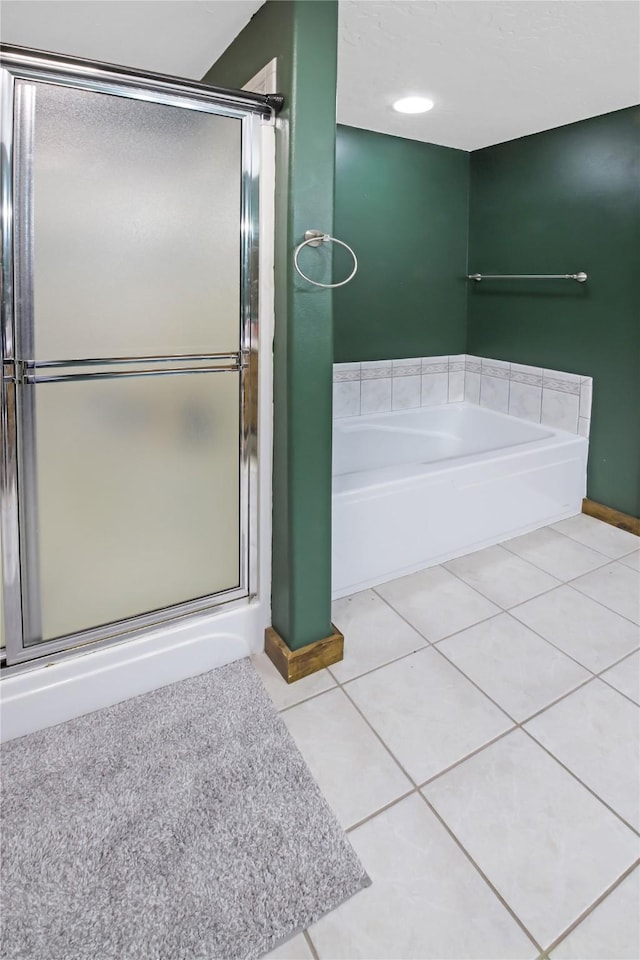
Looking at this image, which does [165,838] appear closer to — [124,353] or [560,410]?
[124,353]

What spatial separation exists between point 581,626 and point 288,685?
3.88 ft

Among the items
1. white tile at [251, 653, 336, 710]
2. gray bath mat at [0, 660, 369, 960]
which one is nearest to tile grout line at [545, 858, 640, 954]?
gray bath mat at [0, 660, 369, 960]

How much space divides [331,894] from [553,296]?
3.11 m

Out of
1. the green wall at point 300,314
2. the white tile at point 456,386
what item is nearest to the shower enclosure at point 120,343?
the green wall at point 300,314

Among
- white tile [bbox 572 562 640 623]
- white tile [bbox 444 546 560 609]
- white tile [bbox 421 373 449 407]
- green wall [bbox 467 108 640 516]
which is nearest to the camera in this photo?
white tile [bbox 572 562 640 623]

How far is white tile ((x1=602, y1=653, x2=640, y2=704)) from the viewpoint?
6.16 feet

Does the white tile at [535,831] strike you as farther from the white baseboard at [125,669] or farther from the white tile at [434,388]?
the white tile at [434,388]

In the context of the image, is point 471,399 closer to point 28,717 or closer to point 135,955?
point 28,717

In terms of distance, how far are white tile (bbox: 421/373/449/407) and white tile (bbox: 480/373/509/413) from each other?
0.79 ft

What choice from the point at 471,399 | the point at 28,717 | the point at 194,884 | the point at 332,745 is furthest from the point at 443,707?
the point at 471,399

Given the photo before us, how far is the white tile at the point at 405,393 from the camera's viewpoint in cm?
367

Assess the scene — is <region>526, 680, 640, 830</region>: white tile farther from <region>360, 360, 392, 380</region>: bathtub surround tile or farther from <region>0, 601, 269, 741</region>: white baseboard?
<region>360, 360, 392, 380</region>: bathtub surround tile

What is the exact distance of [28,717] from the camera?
168 cm

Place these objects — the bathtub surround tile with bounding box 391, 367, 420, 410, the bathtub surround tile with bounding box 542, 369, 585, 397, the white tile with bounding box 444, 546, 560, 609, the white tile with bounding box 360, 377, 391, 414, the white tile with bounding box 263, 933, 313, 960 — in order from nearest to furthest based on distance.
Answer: the white tile with bounding box 263, 933, 313, 960, the white tile with bounding box 444, 546, 560, 609, the bathtub surround tile with bounding box 542, 369, 585, 397, the white tile with bounding box 360, 377, 391, 414, the bathtub surround tile with bounding box 391, 367, 420, 410
